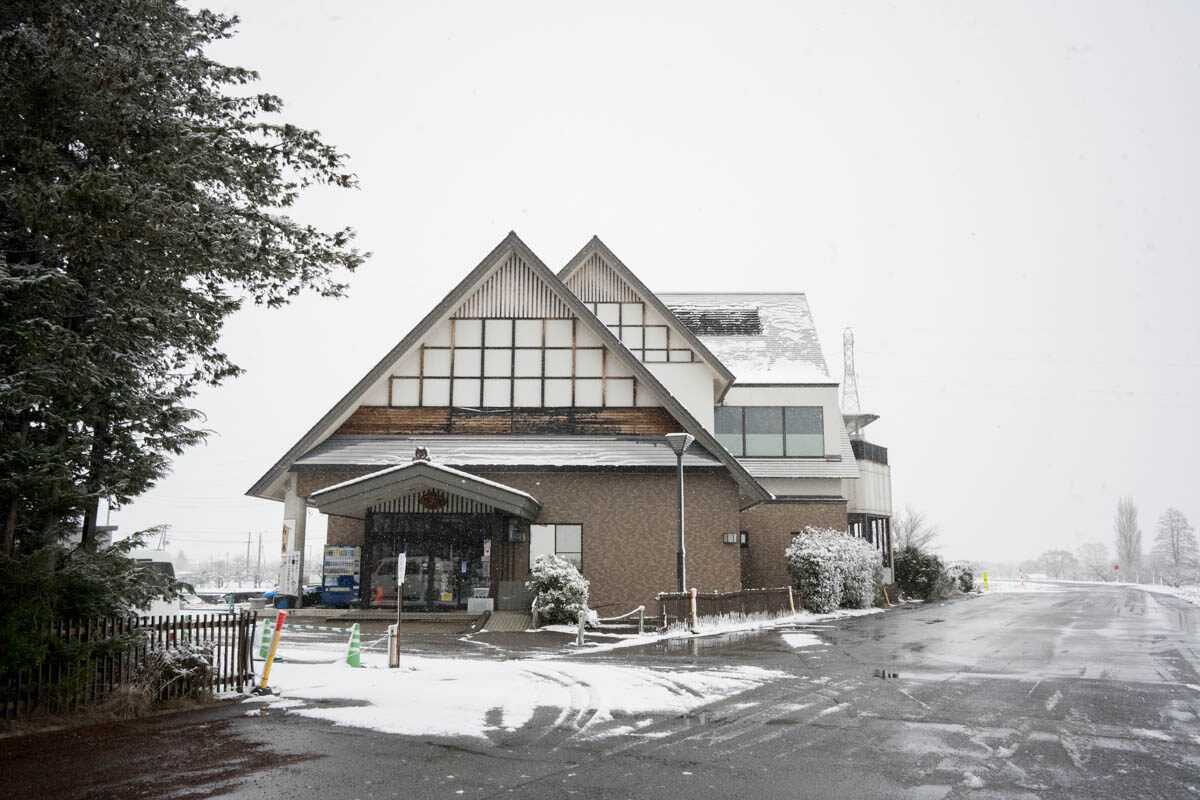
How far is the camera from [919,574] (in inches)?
1645

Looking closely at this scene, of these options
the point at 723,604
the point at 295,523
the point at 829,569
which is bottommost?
the point at 723,604

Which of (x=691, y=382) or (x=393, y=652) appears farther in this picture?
(x=691, y=382)

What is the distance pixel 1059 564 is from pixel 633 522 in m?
139

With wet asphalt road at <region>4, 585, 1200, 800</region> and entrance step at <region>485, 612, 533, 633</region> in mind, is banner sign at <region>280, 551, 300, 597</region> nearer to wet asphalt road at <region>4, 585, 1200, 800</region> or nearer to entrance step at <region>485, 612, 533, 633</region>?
entrance step at <region>485, 612, 533, 633</region>

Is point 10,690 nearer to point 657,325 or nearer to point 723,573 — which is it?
point 723,573

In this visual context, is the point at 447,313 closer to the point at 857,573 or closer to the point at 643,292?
the point at 643,292

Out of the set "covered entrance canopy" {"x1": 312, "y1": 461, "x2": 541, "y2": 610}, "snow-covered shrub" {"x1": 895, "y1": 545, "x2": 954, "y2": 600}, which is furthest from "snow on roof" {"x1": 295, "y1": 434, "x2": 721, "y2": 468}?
"snow-covered shrub" {"x1": 895, "y1": 545, "x2": 954, "y2": 600}

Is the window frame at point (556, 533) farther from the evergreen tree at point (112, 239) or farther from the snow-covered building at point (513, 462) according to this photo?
the evergreen tree at point (112, 239)

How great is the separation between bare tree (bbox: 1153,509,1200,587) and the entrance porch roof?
327 ft

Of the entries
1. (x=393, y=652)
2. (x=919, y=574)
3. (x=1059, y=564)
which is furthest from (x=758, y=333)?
(x=1059, y=564)

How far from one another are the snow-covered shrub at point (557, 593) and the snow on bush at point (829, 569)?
9.59 m

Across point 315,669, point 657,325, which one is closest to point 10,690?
point 315,669

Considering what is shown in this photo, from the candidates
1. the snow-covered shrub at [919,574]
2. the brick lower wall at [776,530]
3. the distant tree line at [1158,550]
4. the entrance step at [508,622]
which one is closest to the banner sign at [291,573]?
the entrance step at [508,622]

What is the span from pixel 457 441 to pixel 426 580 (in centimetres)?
→ 404
